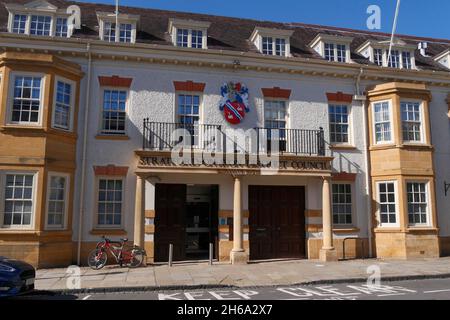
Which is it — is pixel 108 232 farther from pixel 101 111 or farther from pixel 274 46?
pixel 274 46

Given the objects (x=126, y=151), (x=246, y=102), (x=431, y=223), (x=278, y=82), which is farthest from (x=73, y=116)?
(x=431, y=223)

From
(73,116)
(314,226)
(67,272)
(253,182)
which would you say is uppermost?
(73,116)

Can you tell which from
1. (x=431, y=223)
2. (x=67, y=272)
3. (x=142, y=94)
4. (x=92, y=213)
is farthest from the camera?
(x=431, y=223)

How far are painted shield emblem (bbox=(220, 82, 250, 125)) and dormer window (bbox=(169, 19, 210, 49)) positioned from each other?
2008 mm

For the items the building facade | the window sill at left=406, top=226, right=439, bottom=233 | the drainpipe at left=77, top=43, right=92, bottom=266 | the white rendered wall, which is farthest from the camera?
the window sill at left=406, top=226, right=439, bottom=233

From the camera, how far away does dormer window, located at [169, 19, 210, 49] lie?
15.8 metres

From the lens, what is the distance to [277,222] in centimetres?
1556

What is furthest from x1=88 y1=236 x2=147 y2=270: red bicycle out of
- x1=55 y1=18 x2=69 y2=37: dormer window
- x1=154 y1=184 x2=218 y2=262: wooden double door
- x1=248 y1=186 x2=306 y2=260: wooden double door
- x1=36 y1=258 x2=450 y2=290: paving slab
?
x1=55 y1=18 x2=69 y2=37: dormer window

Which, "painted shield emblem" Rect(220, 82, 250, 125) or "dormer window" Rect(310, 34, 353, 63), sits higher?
"dormer window" Rect(310, 34, 353, 63)

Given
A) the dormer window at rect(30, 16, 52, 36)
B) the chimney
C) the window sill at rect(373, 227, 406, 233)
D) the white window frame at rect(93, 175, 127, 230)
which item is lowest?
the window sill at rect(373, 227, 406, 233)

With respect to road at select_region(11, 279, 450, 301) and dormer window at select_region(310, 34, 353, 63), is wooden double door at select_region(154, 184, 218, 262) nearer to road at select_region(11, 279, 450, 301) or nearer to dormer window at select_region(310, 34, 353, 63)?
road at select_region(11, 279, 450, 301)

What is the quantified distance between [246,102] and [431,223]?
8792 mm

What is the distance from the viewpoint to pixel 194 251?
51.0ft

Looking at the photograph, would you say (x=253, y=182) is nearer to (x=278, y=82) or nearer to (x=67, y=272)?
(x=278, y=82)
